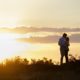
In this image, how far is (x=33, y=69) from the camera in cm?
2852

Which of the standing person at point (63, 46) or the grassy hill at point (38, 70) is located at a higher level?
the standing person at point (63, 46)

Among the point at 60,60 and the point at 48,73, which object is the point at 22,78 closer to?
the point at 48,73

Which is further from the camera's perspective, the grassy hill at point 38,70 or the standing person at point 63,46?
the standing person at point 63,46

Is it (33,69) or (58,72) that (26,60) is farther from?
(58,72)

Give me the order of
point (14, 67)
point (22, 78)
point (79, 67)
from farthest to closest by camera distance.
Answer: point (14, 67), point (79, 67), point (22, 78)

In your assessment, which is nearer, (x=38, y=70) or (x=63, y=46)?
(x=38, y=70)

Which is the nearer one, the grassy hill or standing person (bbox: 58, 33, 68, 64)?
the grassy hill

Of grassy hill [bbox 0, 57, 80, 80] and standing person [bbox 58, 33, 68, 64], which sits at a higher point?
standing person [bbox 58, 33, 68, 64]

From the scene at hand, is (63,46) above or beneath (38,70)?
above

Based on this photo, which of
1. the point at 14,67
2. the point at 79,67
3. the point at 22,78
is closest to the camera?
the point at 22,78

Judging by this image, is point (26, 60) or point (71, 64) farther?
point (26, 60)

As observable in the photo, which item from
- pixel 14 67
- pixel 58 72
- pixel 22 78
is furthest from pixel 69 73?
pixel 14 67

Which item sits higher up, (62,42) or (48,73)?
(62,42)

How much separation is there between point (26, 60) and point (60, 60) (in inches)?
91.6
